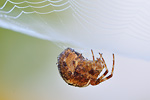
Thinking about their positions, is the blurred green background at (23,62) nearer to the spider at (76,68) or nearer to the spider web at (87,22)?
the spider web at (87,22)

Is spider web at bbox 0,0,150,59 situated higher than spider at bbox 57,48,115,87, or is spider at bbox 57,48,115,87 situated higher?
spider web at bbox 0,0,150,59

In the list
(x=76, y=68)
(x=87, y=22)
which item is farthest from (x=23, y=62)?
(x=76, y=68)

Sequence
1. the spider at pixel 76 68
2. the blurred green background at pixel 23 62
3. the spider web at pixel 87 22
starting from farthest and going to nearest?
1. the blurred green background at pixel 23 62
2. the spider web at pixel 87 22
3. the spider at pixel 76 68

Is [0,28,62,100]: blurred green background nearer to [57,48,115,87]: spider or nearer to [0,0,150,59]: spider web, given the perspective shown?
[0,0,150,59]: spider web

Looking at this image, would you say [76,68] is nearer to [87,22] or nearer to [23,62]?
[87,22]

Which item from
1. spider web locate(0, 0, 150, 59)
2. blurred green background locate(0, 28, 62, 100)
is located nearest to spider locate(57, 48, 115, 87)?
spider web locate(0, 0, 150, 59)

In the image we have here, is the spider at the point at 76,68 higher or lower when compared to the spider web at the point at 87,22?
lower

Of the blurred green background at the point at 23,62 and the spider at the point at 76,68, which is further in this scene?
the blurred green background at the point at 23,62

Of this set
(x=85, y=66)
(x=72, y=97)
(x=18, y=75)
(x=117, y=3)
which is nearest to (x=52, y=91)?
(x=72, y=97)

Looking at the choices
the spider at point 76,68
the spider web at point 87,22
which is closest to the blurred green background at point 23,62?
the spider web at point 87,22
